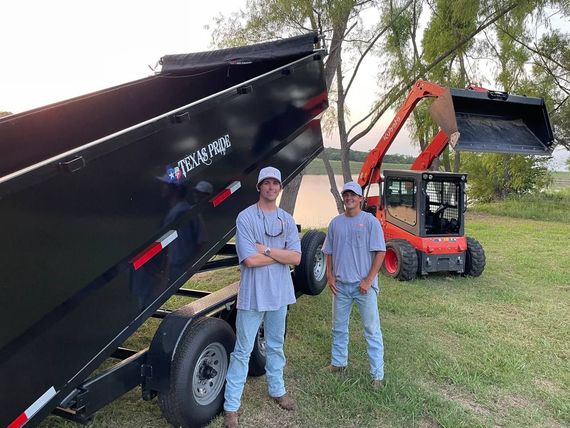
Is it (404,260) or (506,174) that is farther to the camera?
(506,174)

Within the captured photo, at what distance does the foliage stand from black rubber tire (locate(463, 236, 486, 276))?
16.7m

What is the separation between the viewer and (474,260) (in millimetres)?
7523

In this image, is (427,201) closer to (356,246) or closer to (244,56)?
(244,56)

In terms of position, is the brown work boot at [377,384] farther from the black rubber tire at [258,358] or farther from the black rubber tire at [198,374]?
the black rubber tire at [198,374]

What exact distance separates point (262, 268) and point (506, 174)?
22928 mm

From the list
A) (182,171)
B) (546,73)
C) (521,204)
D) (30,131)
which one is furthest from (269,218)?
(546,73)

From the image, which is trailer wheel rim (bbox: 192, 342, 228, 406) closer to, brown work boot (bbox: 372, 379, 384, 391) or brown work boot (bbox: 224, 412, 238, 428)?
brown work boot (bbox: 224, 412, 238, 428)

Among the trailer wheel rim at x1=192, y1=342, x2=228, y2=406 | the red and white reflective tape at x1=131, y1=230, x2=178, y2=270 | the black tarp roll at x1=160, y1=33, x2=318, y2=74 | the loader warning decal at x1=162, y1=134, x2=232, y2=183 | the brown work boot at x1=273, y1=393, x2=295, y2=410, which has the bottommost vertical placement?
the brown work boot at x1=273, y1=393, x2=295, y2=410

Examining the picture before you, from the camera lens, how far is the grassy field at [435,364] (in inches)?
133

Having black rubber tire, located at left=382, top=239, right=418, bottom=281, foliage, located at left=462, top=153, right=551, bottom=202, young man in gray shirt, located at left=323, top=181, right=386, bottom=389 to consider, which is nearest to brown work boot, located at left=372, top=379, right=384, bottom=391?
young man in gray shirt, located at left=323, top=181, right=386, bottom=389

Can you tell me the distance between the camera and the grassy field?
133 inches

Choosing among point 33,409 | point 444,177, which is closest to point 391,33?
point 444,177

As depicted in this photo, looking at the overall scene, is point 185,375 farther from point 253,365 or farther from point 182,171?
point 182,171

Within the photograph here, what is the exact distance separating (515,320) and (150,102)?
5.09 m
